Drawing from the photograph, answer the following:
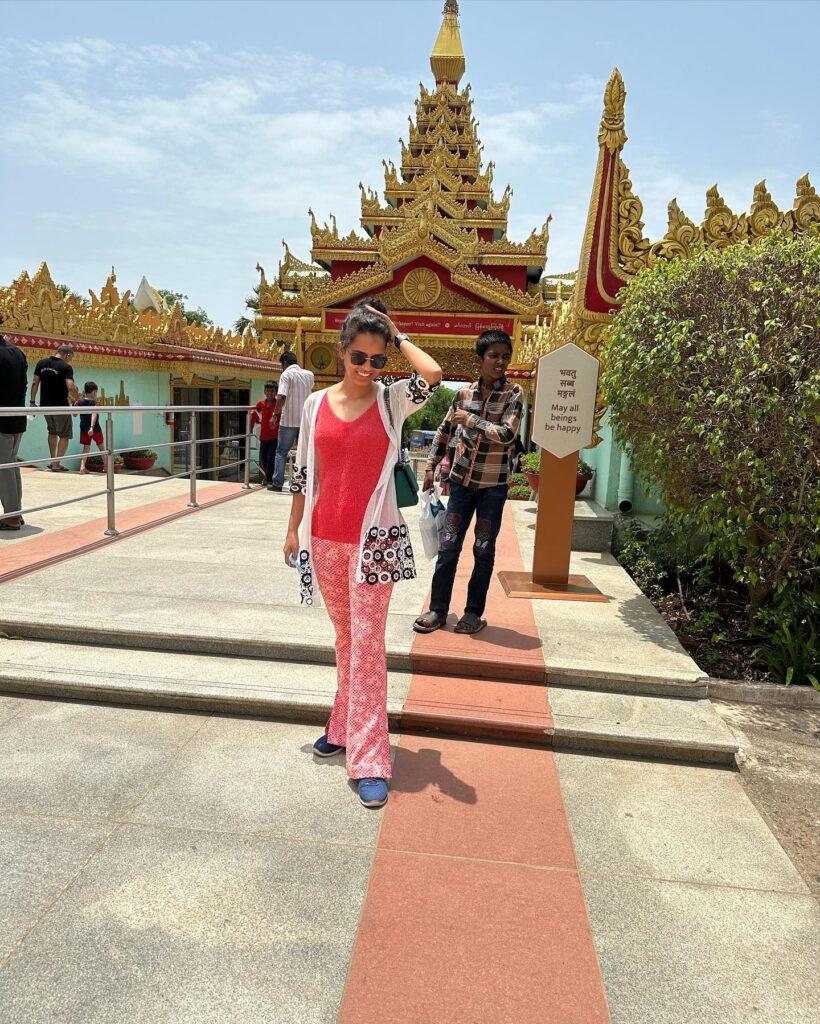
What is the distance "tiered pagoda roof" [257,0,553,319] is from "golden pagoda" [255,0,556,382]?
0.03 m

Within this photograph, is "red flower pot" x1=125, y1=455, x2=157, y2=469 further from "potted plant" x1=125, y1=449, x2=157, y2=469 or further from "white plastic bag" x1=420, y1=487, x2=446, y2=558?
"white plastic bag" x1=420, y1=487, x2=446, y2=558

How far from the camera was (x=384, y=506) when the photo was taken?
2.75 meters

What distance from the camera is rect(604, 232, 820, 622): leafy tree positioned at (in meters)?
3.89

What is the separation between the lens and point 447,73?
28938 millimetres

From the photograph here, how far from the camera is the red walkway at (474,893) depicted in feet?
6.11

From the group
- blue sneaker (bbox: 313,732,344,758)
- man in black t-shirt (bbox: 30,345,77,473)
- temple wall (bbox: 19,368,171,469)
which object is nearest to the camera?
blue sneaker (bbox: 313,732,344,758)

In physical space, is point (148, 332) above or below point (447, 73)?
below

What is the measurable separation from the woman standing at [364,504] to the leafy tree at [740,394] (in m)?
2.06

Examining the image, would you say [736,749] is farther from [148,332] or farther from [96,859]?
[148,332]

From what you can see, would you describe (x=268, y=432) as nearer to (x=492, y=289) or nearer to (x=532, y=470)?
(x=532, y=470)

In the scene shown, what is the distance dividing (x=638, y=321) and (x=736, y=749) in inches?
105

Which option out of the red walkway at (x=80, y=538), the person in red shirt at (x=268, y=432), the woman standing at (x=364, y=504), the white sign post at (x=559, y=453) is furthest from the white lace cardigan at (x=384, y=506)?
the person in red shirt at (x=268, y=432)

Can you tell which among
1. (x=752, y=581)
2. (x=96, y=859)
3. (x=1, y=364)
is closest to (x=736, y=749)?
(x=752, y=581)

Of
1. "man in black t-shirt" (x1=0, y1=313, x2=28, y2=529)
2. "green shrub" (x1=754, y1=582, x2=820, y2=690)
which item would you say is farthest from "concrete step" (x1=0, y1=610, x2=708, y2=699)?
→ "man in black t-shirt" (x1=0, y1=313, x2=28, y2=529)
